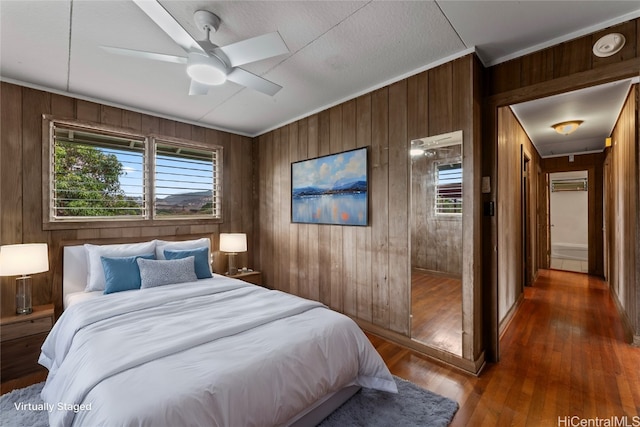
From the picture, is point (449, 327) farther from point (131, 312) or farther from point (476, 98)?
point (131, 312)

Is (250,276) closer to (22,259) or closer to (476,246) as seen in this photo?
(22,259)

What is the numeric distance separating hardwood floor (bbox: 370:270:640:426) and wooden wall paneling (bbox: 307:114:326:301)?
102 centimetres

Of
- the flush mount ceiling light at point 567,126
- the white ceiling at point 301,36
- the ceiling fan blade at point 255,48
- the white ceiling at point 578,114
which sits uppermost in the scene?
the white ceiling at point 301,36

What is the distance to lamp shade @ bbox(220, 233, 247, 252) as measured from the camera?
392cm

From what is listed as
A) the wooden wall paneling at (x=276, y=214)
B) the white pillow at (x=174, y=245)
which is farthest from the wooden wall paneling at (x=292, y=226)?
the white pillow at (x=174, y=245)

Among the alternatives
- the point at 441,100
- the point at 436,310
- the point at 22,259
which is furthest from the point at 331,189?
the point at 22,259

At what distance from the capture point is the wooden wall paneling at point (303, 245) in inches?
148

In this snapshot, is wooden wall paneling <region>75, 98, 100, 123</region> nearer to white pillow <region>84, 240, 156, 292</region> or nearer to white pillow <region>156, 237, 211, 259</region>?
white pillow <region>84, 240, 156, 292</region>

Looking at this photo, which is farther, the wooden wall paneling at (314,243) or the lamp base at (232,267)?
the lamp base at (232,267)

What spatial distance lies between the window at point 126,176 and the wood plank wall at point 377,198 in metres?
1.09

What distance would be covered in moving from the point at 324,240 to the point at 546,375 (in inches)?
94.7

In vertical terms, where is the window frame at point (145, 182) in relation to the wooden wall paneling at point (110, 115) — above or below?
below

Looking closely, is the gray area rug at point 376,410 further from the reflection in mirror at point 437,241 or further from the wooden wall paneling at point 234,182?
the wooden wall paneling at point 234,182

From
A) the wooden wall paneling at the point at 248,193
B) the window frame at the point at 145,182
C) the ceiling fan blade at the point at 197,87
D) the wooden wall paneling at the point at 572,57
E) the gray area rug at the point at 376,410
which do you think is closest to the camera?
the gray area rug at the point at 376,410
